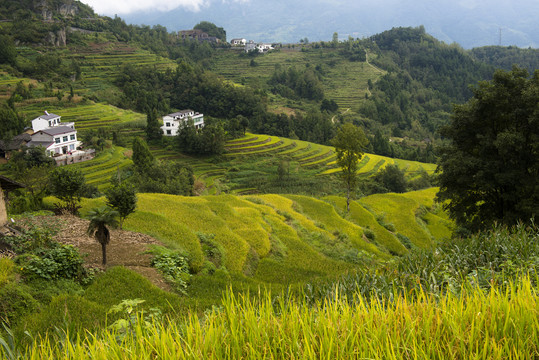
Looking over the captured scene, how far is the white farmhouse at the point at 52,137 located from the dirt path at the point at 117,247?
35.0 m

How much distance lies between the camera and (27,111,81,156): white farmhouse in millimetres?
42375

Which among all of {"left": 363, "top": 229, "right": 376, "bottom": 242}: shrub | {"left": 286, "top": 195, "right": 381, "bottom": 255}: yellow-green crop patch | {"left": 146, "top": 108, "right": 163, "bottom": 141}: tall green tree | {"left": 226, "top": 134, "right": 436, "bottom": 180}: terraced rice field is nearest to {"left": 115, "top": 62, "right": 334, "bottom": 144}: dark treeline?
{"left": 226, "top": 134, "right": 436, "bottom": 180}: terraced rice field

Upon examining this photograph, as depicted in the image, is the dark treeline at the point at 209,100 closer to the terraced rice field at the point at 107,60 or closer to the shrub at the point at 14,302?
the terraced rice field at the point at 107,60

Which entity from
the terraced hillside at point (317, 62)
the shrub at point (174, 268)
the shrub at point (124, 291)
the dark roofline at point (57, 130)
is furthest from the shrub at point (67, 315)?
the terraced hillside at point (317, 62)

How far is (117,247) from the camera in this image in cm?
1067

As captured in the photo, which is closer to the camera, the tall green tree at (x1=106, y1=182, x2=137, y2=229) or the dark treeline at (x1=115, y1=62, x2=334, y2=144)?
the tall green tree at (x1=106, y1=182, x2=137, y2=229)

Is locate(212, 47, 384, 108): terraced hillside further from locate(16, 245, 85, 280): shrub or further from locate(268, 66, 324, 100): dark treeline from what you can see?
locate(16, 245, 85, 280): shrub

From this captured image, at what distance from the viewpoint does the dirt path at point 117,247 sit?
9.25 metres

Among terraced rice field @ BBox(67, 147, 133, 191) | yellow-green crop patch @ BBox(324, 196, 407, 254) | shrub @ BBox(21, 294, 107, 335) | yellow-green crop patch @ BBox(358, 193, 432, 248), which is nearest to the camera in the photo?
Result: shrub @ BBox(21, 294, 107, 335)

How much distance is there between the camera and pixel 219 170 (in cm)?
4869

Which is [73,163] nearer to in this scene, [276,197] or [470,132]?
[276,197]

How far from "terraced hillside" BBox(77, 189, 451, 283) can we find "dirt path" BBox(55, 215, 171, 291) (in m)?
0.75

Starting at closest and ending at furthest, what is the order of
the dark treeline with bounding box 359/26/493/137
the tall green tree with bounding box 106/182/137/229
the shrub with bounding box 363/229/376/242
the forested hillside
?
the tall green tree with bounding box 106/182/137/229
the shrub with bounding box 363/229/376/242
the forested hillside
the dark treeline with bounding box 359/26/493/137

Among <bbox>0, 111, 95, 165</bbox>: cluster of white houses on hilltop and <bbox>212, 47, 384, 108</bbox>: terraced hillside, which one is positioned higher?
<bbox>212, 47, 384, 108</bbox>: terraced hillside
